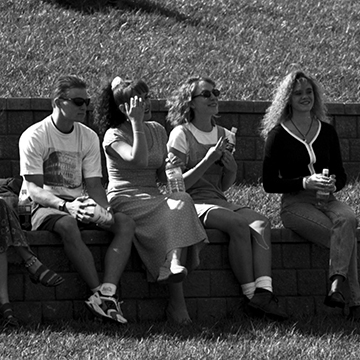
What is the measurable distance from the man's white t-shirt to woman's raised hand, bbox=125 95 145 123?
419mm

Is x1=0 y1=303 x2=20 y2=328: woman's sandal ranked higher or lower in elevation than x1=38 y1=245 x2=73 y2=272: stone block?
lower

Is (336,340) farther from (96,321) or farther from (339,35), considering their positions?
(339,35)

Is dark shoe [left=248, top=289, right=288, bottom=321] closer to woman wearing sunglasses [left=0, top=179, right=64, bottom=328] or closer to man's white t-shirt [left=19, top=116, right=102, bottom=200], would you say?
woman wearing sunglasses [left=0, top=179, right=64, bottom=328]

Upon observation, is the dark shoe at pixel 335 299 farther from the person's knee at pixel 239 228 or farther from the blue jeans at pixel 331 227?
the person's knee at pixel 239 228

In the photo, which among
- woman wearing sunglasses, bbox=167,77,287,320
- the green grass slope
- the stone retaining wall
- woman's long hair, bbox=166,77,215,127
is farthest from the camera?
the green grass slope

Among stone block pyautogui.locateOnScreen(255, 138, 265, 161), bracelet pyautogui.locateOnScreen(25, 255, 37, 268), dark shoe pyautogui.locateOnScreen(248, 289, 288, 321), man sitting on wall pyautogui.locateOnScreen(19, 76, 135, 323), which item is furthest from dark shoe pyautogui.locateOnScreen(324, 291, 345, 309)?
stone block pyautogui.locateOnScreen(255, 138, 265, 161)

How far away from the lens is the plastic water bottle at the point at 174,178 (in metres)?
7.01

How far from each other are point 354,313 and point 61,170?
2096 millimetres

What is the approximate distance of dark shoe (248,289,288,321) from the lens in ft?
22.0

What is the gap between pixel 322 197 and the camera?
717cm

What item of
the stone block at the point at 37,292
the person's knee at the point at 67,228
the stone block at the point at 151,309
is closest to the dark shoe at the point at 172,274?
the stone block at the point at 151,309

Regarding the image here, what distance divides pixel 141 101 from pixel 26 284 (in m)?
1.36

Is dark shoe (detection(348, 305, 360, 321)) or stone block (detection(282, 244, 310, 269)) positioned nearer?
dark shoe (detection(348, 305, 360, 321))

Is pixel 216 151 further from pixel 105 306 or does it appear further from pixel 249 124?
pixel 249 124
